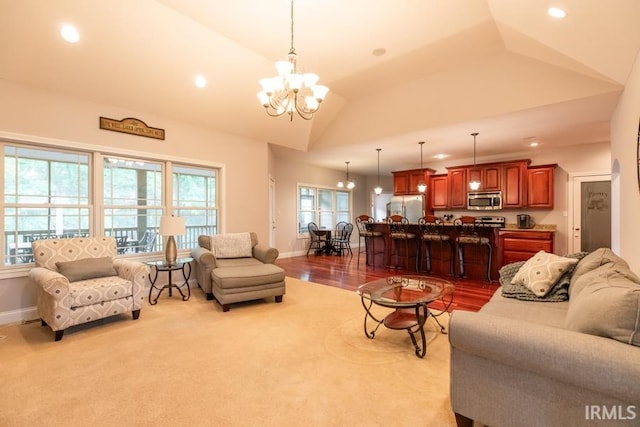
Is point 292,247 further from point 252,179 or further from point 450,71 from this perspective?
point 450,71

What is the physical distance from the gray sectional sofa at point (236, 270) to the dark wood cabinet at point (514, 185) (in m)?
5.26

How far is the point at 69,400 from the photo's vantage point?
1918 mm

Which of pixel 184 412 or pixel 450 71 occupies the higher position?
pixel 450 71

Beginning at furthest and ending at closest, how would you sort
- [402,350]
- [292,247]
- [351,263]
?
[292,247] < [351,263] < [402,350]

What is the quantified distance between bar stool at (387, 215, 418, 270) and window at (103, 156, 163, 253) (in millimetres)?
4230

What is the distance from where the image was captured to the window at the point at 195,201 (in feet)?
15.9

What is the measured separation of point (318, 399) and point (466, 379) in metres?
0.92

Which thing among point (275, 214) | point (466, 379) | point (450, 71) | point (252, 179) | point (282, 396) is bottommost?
point (282, 396)

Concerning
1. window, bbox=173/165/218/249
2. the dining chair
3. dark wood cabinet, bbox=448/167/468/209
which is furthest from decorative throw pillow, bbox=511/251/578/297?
the dining chair

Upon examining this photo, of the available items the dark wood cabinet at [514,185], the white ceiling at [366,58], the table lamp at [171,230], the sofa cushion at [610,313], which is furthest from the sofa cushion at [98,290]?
the dark wood cabinet at [514,185]

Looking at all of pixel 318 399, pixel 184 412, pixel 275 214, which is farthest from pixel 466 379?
pixel 275 214

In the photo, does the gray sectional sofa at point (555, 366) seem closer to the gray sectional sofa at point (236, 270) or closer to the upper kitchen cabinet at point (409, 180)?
the gray sectional sofa at point (236, 270)

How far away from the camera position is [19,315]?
3309 mm

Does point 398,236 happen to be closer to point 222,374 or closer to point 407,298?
point 407,298
